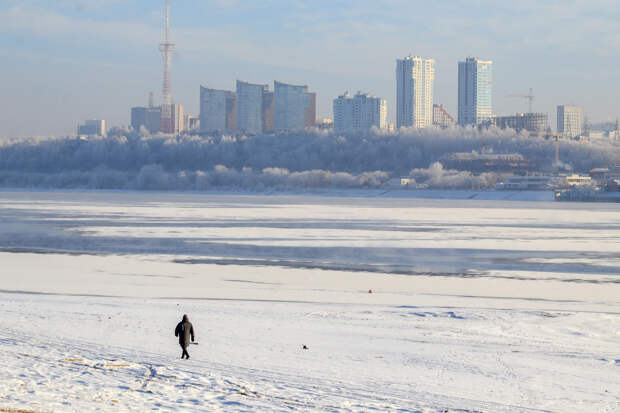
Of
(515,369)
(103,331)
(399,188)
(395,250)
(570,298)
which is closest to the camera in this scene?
(515,369)

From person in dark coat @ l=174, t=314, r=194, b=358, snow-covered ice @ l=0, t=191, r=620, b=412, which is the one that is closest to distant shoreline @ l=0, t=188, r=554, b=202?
snow-covered ice @ l=0, t=191, r=620, b=412

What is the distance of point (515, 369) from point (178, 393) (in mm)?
5560

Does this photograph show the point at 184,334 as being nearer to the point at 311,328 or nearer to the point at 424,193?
the point at 311,328

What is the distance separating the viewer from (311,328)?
1622 cm

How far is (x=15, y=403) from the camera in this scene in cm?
1006

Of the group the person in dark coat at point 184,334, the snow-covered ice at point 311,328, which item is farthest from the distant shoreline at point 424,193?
the person in dark coat at point 184,334

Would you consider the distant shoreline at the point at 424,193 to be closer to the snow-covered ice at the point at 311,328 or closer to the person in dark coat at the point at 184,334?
the snow-covered ice at the point at 311,328

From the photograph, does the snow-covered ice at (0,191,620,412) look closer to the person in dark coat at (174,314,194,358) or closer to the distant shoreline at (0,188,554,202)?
the person in dark coat at (174,314,194,358)

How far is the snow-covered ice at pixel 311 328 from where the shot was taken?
36.6 ft

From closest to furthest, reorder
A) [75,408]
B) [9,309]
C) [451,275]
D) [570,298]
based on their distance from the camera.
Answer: [75,408]
[9,309]
[570,298]
[451,275]

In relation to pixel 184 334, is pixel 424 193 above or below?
above

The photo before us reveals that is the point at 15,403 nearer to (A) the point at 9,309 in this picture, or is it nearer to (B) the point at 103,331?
(B) the point at 103,331

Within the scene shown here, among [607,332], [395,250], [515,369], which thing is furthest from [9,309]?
[395,250]

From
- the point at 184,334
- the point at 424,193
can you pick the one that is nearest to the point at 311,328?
the point at 184,334
